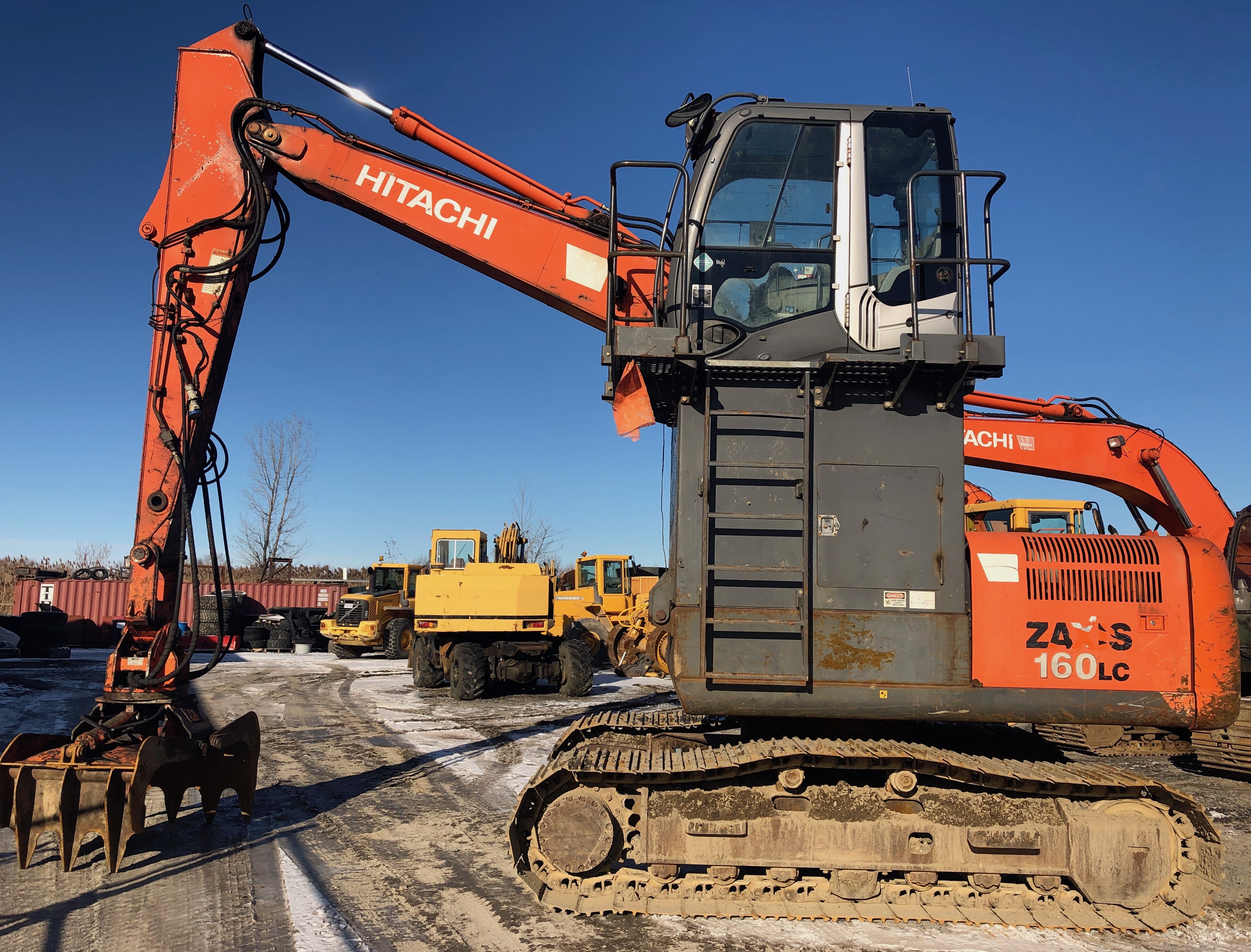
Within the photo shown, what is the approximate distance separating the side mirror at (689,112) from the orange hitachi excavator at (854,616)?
1 centimetres

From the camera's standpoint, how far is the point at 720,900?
4805 mm

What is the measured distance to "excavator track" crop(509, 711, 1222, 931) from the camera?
4715 millimetres

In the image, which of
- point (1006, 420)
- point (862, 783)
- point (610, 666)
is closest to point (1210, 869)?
point (862, 783)

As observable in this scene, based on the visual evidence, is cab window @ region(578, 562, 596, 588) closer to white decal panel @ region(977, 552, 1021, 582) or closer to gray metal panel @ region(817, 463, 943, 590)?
gray metal panel @ region(817, 463, 943, 590)

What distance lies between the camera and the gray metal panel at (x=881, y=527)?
15.8 ft

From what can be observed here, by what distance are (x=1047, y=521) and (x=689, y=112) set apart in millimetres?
9754

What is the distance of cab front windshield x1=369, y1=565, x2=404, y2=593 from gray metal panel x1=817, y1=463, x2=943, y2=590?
2503 cm

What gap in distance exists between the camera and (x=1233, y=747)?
27.8 feet

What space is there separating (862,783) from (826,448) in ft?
6.67

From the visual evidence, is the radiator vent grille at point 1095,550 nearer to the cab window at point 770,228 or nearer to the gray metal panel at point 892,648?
the gray metal panel at point 892,648

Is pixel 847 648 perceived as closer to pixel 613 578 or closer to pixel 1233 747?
pixel 1233 747

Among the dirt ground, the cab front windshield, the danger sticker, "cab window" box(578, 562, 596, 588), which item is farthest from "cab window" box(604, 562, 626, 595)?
the danger sticker

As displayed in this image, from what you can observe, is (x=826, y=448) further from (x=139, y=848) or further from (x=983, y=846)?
(x=139, y=848)

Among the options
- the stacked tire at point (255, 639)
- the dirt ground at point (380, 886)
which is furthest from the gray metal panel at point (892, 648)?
the stacked tire at point (255, 639)
